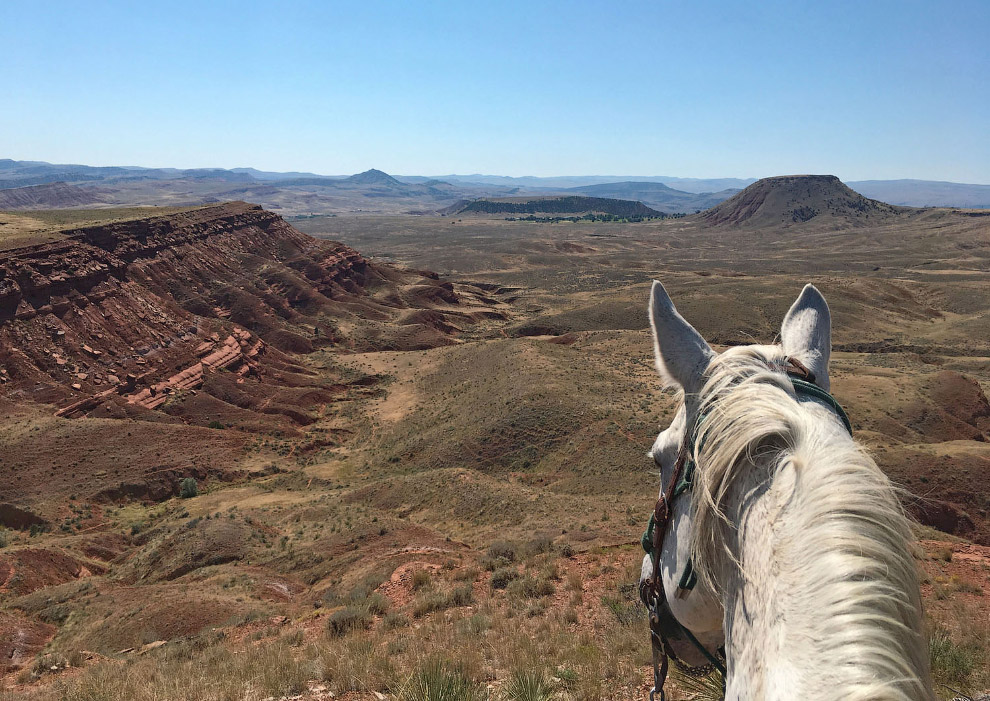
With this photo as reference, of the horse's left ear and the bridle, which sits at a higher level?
the horse's left ear

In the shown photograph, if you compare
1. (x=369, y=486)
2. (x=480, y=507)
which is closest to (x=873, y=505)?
(x=480, y=507)

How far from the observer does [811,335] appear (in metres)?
2.17

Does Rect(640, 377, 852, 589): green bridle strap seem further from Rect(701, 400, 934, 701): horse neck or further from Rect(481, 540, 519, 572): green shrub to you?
Rect(481, 540, 519, 572): green shrub

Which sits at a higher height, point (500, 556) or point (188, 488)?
point (500, 556)

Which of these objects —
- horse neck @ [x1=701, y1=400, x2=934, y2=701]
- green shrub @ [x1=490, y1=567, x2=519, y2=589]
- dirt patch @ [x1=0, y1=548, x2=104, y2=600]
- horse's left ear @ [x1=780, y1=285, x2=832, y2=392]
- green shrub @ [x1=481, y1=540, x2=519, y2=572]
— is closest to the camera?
horse neck @ [x1=701, y1=400, x2=934, y2=701]

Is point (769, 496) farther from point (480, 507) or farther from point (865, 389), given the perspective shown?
point (865, 389)

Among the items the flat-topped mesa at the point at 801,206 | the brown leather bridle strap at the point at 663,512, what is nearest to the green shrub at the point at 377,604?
the brown leather bridle strap at the point at 663,512

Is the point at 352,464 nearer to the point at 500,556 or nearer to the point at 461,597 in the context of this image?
the point at 500,556

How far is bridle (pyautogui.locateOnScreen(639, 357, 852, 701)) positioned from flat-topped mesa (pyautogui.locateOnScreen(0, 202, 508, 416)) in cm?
3046

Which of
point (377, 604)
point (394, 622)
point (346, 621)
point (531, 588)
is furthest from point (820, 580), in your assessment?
point (377, 604)

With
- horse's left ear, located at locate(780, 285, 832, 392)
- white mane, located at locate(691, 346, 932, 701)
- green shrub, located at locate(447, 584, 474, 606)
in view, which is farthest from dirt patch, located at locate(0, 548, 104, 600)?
horse's left ear, located at locate(780, 285, 832, 392)

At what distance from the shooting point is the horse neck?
106 cm

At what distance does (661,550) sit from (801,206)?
583 ft

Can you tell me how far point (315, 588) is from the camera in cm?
1201
